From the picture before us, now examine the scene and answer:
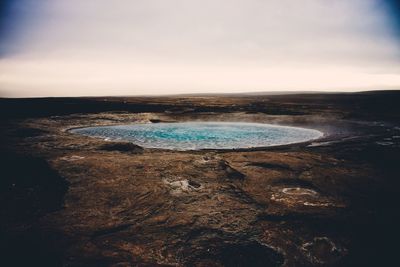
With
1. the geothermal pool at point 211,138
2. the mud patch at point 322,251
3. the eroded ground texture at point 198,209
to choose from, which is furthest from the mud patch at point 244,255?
the geothermal pool at point 211,138

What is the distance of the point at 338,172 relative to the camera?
23.3ft

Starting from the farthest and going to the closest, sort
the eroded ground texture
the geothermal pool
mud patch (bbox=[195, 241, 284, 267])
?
the geothermal pool < the eroded ground texture < mud patch (bbox=[195, 241, 284, 267])

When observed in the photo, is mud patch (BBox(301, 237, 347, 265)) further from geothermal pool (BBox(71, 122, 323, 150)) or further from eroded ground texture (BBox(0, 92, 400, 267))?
geothermal pool (BBox(71, 122, 323, 150))

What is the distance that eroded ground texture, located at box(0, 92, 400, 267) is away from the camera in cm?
390

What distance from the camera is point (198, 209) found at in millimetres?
5125

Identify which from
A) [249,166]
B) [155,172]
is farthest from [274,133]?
[155,172]

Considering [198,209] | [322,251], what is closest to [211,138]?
[198,209]

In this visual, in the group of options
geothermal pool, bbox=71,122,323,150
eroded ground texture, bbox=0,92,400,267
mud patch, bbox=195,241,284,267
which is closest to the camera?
mud patch, bbox=195,241,284,267

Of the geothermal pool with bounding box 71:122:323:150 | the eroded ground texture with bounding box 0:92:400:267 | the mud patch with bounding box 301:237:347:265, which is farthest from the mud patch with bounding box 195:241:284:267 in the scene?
the geothermal pool with bounding box 71:122:323:150

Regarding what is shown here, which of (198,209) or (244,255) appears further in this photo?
(198,209)

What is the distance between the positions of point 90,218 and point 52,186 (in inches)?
71.7

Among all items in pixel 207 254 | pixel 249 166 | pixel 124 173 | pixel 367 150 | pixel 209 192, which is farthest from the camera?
pixel 367 150

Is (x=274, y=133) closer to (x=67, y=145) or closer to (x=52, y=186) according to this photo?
(x=67, y=145)

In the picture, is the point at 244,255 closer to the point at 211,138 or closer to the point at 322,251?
the point at 322,251
